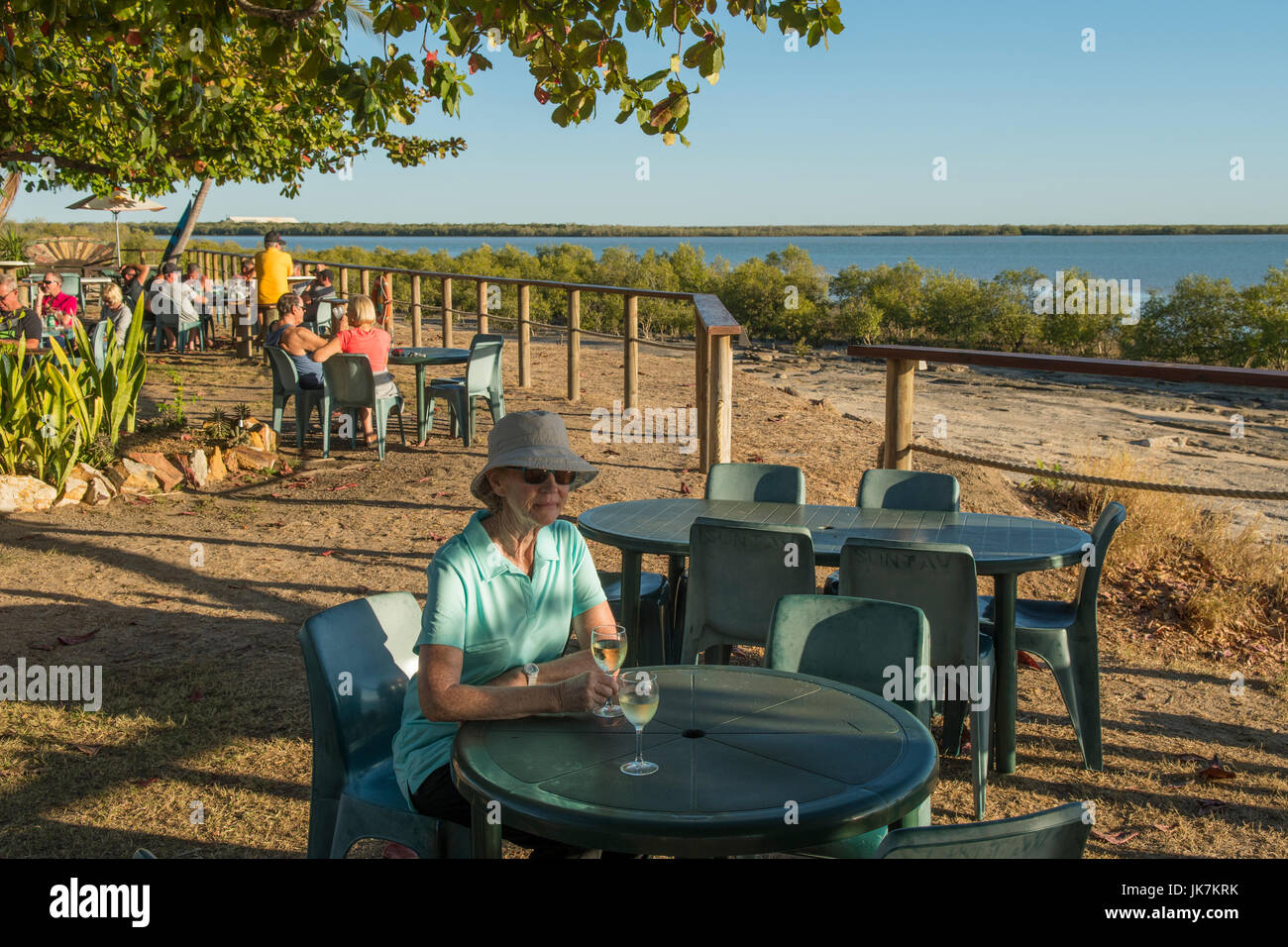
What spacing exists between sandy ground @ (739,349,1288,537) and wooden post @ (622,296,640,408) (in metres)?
3.52

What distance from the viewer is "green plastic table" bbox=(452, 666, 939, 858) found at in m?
1.89

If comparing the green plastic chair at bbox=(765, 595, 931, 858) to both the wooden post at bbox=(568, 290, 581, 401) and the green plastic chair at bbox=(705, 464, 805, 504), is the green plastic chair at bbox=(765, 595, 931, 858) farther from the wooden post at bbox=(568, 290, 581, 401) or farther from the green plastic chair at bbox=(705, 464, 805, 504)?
the wooden post at bbox=(568, 290, 581, 401)

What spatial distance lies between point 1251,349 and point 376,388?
58.1 ft

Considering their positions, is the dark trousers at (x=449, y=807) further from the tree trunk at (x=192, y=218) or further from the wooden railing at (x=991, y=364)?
the tree trunk at (x=192, y=218)

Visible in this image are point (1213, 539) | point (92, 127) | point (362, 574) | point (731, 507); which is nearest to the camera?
point (731, 507)

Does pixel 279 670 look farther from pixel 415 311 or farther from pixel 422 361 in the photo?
pixel 415 311

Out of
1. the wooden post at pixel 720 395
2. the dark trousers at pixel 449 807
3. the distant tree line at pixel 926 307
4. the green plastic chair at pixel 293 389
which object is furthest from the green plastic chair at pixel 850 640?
the distant tree line at pixel 926 307

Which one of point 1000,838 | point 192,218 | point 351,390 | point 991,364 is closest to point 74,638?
point 351,390

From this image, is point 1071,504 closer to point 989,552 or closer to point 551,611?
point 989,552

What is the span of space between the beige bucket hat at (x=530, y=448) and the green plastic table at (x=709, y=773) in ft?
1.89

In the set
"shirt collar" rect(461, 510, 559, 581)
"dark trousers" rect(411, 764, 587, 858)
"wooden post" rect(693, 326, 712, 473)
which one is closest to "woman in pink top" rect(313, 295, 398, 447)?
"wooden post" rect(693, 326, 712, 473)

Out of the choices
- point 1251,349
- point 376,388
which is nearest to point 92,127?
point 376,388

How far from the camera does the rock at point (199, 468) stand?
8.34m
